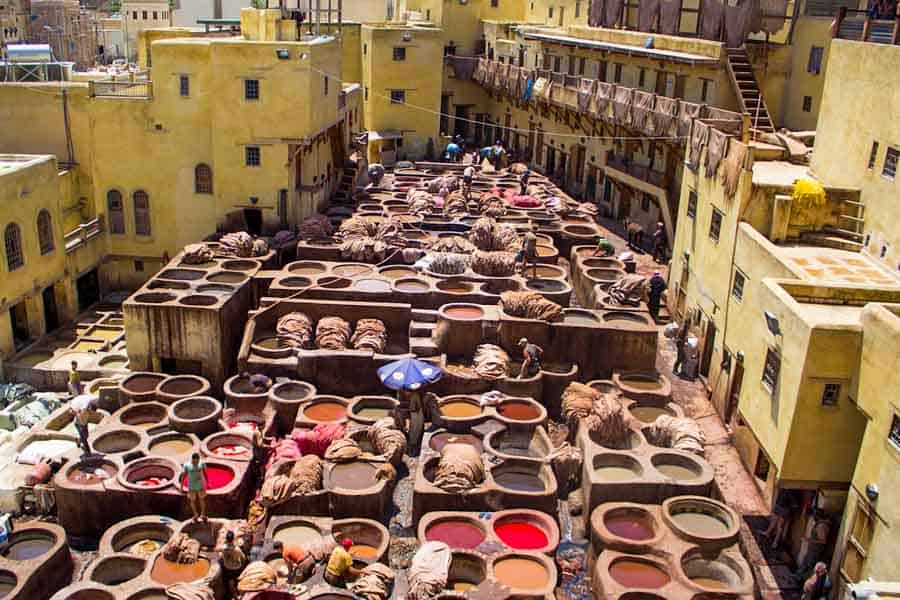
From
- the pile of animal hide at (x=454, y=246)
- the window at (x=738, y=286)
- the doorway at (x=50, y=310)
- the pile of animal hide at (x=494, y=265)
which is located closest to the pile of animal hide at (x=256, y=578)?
the window at (x=738, y=286)

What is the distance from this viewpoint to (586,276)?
30.4 meters

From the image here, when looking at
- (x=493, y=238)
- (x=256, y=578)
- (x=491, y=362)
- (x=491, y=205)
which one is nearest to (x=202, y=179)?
(x=493, y=238)

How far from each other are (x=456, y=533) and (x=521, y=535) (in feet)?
4.74

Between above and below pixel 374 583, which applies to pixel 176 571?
below

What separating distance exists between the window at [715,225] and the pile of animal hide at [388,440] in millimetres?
11713

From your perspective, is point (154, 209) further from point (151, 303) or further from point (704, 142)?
point (704, 142)

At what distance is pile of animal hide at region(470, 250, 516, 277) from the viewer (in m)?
29.1

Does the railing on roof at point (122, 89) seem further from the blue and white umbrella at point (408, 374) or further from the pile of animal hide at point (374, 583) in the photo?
the pile of animal hide at point (374, 583)

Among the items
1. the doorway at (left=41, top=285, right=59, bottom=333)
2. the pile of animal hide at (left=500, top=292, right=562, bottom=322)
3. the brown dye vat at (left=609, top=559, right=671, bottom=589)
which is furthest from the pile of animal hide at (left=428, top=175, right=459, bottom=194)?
the brown dye vat at (left=609, top=559, right=671, bottom=589)

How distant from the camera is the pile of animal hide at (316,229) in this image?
3206 centimetres

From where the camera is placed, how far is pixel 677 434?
21359mm

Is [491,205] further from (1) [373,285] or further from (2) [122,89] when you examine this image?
(2) [122,89]

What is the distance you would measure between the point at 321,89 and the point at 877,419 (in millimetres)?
25542

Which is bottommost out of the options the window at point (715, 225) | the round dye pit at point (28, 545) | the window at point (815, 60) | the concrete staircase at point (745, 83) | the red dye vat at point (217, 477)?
the round dye pit at point (28, 545)
